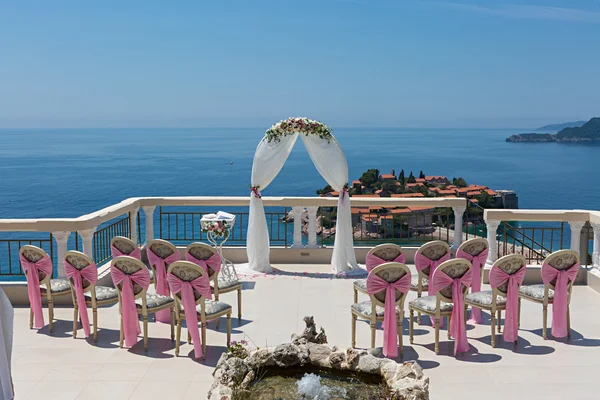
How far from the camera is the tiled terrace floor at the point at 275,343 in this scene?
16.4 feet

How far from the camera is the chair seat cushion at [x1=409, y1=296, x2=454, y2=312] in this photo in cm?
601

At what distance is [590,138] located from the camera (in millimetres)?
127188

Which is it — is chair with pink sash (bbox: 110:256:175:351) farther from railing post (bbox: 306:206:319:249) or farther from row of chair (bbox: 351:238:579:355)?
railing post (bbox: 306:206:319:249)

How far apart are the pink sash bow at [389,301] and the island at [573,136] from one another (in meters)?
125

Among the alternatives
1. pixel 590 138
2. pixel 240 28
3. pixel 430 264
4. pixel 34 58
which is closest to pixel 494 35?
pixel 590 138

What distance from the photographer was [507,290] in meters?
6.09

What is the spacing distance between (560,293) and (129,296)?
4.54 meters

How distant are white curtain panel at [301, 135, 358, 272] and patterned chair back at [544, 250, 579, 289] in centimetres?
340

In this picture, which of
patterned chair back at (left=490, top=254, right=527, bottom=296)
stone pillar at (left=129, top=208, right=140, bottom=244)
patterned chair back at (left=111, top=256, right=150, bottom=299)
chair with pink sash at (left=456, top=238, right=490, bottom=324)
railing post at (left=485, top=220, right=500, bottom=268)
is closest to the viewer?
patterned chair back at (left=111, top=256, right=150, bottom=299)

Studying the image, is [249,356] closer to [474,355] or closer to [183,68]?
[474,355]

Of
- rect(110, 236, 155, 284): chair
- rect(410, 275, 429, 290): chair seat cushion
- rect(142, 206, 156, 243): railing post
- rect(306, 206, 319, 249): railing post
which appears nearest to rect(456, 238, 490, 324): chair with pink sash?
rect(410, 275, 429, 290): chair seat cushion

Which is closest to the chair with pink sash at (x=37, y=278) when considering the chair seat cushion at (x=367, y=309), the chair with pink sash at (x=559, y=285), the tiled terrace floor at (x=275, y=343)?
the tiled terrace floor at (x=275, y=343)

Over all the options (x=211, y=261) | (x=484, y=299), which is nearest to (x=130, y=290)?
(x=211, y=261)

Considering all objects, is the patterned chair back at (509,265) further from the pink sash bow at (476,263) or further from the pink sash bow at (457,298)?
the pink sash bow at (476,263)
